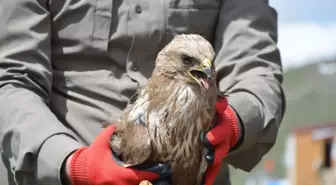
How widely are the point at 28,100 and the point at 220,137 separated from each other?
0.60 metres

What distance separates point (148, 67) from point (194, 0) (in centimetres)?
27

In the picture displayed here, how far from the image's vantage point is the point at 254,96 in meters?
2.93

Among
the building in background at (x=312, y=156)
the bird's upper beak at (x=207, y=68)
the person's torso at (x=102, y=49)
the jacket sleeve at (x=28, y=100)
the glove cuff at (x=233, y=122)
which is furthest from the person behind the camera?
the building in background at (x=312, y=156)

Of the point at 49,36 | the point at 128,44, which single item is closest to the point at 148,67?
the point at 128,44

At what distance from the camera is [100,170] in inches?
102

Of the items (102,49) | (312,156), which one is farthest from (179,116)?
(312,156)

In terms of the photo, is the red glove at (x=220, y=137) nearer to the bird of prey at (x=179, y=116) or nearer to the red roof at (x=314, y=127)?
the bird of prey at (x=179, y=116)

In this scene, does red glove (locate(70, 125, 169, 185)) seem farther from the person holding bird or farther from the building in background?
the building in background

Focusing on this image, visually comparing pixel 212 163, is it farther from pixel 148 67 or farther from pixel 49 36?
pixel 49 36

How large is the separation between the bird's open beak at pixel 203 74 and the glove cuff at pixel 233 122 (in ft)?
0.75

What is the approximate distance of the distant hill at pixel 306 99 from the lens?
10.0 meters

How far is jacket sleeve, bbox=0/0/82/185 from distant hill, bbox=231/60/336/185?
7.07m

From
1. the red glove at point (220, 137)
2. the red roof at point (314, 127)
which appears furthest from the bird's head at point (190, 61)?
the red roof at point (314, 127)

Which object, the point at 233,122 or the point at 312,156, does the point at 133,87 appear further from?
the point at 312,156
